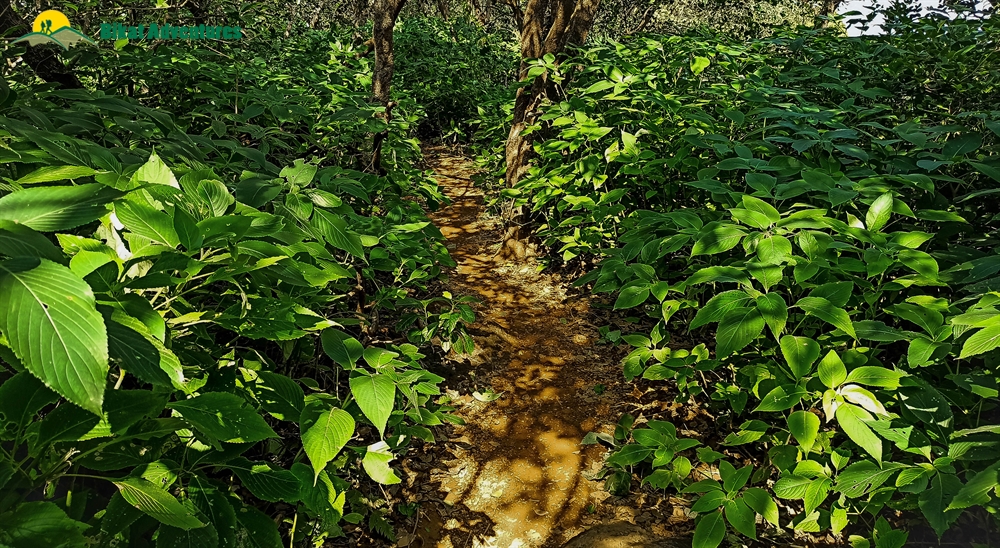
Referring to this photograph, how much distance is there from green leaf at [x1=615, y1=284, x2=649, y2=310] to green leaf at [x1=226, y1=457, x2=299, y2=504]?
1559 mm

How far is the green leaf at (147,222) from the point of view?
43.6 inches

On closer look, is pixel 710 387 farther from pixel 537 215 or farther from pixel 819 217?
pixel 537 215

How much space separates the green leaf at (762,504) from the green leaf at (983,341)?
0.84 m

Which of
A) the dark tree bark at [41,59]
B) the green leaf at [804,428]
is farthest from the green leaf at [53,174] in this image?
the dark tree bark at [41,59]

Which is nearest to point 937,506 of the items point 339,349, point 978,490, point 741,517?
point 978,490

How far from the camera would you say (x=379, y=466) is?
178 centimetres

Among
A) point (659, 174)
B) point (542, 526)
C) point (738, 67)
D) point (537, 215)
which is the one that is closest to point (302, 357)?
point (542, 526)

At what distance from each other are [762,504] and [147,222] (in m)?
2.10

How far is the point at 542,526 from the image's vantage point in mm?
2523

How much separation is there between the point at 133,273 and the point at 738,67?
482cm

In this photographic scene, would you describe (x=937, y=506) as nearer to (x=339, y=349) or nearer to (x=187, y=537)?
(x=339, y=349)

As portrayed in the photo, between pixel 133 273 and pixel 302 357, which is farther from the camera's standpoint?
pixel 302 357

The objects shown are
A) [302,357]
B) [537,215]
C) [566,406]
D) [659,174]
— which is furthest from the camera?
[537,215]

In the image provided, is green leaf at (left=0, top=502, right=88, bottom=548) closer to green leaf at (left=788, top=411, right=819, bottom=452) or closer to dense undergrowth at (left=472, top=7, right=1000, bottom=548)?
dense undergrowth at (left=472, top=7, right=1000, bottom=548)
